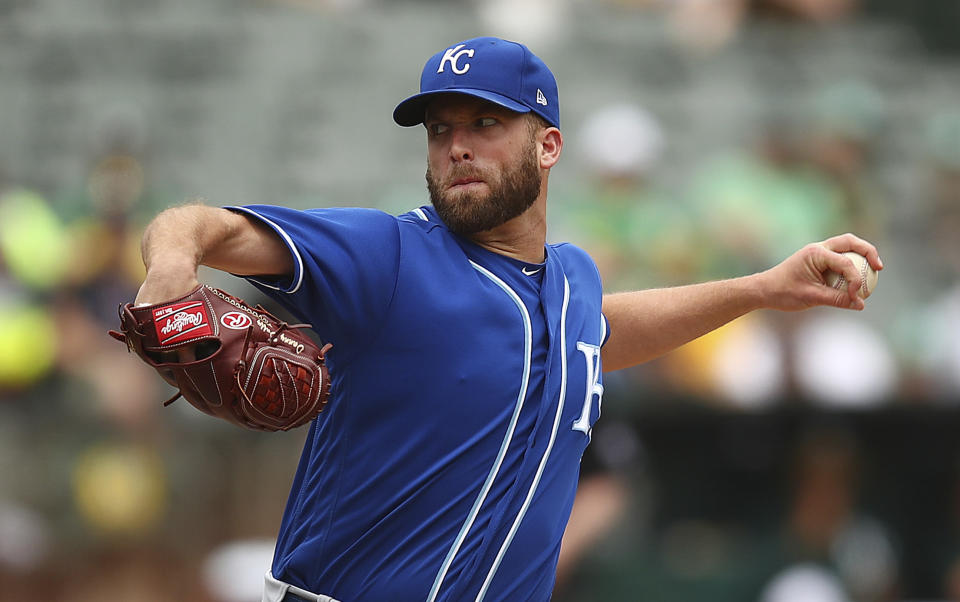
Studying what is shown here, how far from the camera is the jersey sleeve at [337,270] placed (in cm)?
267

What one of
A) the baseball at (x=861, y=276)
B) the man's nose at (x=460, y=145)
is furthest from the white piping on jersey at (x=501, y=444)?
the baseball at (x=861, y=276)

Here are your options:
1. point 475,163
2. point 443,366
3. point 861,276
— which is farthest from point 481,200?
point 861,276

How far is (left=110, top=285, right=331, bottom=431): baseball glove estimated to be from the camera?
2.34 m

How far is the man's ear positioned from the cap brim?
13 cm

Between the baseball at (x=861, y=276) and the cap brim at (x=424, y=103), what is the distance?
90cm

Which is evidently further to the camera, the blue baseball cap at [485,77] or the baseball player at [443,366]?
the blue baseball cap at [485,77]

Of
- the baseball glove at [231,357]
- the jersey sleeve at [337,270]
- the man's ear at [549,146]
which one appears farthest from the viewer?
the man's ear at [549,146]

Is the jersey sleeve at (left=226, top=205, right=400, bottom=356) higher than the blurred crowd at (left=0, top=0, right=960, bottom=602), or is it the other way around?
the jersey sleeve at (left=226, top=205, right=400, bottom=356)

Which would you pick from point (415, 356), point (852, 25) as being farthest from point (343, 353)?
point (852, 25)

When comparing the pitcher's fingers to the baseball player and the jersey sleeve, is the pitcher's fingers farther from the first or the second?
the jersey sleeve

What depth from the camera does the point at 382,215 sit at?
2865 mm

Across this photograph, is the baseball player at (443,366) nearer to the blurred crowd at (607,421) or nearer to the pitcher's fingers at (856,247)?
the pitcher's fingers at (856,247)

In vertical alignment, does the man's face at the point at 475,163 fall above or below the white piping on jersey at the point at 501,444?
above

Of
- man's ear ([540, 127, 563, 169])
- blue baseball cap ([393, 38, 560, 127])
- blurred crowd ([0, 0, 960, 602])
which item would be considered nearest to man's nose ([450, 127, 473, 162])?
blue baseball cap ([393, 38, 560, 127])
